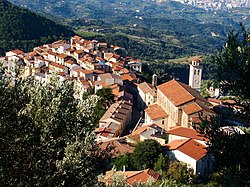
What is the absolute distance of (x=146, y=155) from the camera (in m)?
24.9

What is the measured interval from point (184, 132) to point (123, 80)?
1978 centimetres

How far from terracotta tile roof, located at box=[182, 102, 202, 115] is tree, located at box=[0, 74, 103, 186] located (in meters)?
21.3

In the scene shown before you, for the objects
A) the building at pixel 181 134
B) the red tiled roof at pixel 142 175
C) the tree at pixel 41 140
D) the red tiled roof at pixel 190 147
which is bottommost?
the building at pixel 181 134

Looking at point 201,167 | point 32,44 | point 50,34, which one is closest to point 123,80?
point 201,167

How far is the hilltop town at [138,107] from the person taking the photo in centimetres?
2500

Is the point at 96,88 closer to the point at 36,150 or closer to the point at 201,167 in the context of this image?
the point at 201,167

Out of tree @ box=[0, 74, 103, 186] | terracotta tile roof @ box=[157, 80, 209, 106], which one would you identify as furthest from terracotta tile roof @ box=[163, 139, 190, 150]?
tree @ box=[0, 74, 103, 186]

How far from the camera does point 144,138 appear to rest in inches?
1120

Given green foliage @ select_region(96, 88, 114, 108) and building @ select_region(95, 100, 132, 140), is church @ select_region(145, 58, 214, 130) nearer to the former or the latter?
building @ select_region(95, 100, 132, 140)

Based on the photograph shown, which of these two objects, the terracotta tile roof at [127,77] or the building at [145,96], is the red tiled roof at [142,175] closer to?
the building at [145,96]

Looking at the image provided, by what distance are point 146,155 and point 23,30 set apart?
63347mm

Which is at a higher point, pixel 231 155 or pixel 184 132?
pixel 231 155

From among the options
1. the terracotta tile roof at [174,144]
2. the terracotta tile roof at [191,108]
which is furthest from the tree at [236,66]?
the terracotta tile roof at [191,108]

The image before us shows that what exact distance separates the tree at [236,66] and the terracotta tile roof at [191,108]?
64.1 feet
